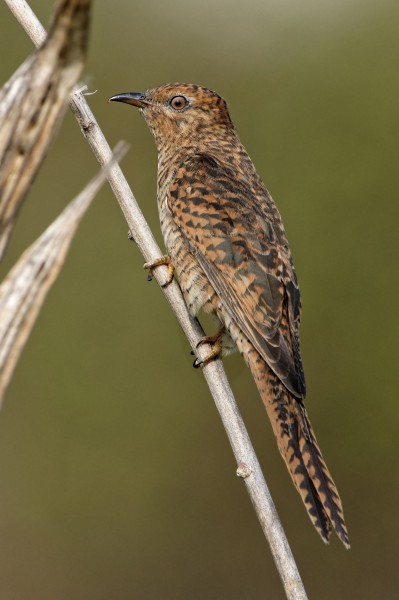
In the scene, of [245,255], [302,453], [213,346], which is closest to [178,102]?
[245,255]

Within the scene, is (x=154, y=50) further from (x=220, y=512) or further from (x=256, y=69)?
(x=220, y=512)

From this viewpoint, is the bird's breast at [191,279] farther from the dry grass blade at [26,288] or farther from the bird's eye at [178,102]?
the dry grass blade at [26,288]

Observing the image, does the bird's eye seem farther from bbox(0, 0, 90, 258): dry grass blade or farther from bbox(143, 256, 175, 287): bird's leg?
bbox(0, 0, 90, 258): dry grass blade

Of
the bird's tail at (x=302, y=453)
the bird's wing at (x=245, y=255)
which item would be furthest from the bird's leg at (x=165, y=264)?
the bird's tail at (x=302, y=453)

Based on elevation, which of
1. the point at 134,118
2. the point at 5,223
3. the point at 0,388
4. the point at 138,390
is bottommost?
the point at 0,388

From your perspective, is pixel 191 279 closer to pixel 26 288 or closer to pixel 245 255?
pixel 245 255

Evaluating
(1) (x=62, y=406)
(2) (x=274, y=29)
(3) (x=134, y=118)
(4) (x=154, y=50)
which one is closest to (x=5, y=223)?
(1) (x=62, y=406)
